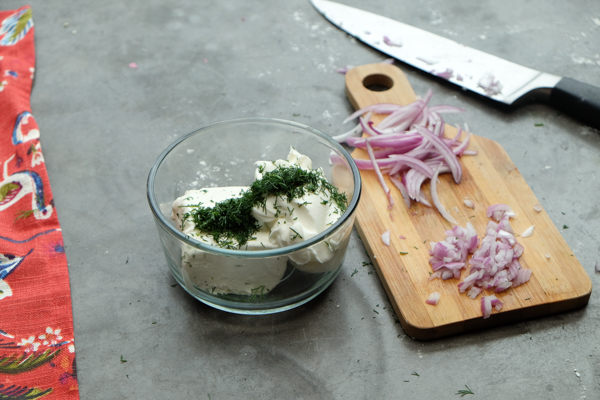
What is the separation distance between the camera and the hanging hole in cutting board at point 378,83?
202cm

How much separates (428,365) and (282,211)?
1.65ft

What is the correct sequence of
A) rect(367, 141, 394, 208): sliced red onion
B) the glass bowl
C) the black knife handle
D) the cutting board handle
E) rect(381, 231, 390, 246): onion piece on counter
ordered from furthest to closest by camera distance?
the cutting board handle → the black knife handle → rect(367, 141, 394, 208): sliced red onion → rect(381, 231, 390, 246): onion piece on counter → the glass bowl

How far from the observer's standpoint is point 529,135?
190 centimetres

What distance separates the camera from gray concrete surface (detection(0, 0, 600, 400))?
1.29 m

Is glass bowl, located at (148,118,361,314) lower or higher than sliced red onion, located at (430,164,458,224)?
higher

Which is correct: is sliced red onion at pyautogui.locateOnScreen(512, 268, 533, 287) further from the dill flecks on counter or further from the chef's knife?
the chef's knife

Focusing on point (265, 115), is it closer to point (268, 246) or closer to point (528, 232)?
point (268, 246)

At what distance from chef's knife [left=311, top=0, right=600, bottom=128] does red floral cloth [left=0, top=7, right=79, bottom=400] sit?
1319 mm

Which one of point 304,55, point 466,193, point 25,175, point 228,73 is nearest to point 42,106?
point 25,175

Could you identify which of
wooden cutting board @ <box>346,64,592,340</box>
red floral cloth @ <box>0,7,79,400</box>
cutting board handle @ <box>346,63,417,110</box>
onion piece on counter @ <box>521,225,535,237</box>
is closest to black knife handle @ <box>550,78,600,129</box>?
wooden cutting board @ <box>346,64,592,340</box>

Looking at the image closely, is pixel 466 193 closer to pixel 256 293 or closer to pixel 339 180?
pixel 339 180

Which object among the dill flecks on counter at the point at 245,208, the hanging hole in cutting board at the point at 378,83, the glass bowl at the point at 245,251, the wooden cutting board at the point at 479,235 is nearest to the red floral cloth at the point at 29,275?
the glass bowl at the point at 245,251

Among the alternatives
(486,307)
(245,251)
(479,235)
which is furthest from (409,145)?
(245,251)

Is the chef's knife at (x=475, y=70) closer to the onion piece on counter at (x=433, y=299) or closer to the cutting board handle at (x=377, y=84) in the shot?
the cutting board handle at (x=377, y=84)
